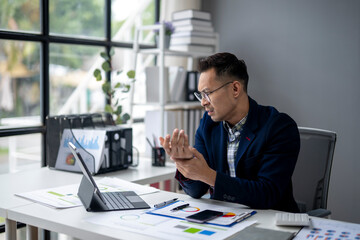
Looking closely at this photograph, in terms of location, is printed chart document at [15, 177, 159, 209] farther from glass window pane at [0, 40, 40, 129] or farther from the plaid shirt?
glass window pane at [0, 40, 40, 129]

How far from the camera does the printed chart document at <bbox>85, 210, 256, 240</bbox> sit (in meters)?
1.39

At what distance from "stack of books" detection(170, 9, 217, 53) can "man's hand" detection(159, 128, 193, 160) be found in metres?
1.85

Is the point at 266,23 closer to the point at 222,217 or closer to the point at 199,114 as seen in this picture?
the point at 199,114

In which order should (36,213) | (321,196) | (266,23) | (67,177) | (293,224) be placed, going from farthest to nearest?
(266,23)
(67,177)
(321,196)
(36,213)
(293,224)

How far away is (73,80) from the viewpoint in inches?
126

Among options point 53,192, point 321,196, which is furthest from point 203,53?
point 53,192

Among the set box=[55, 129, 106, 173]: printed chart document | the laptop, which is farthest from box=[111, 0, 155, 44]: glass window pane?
the laptop

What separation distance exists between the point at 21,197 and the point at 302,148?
136cm

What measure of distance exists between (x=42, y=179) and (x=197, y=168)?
102cm

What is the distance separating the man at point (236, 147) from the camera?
170 centimetres

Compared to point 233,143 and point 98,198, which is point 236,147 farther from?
point 98,198

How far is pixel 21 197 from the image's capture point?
1.89m

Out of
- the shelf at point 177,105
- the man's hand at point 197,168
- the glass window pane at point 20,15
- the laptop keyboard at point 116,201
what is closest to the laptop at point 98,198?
the laptop keyboard at point 116,201

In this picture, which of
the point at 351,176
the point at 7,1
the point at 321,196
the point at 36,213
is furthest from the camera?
the point at 351,176
